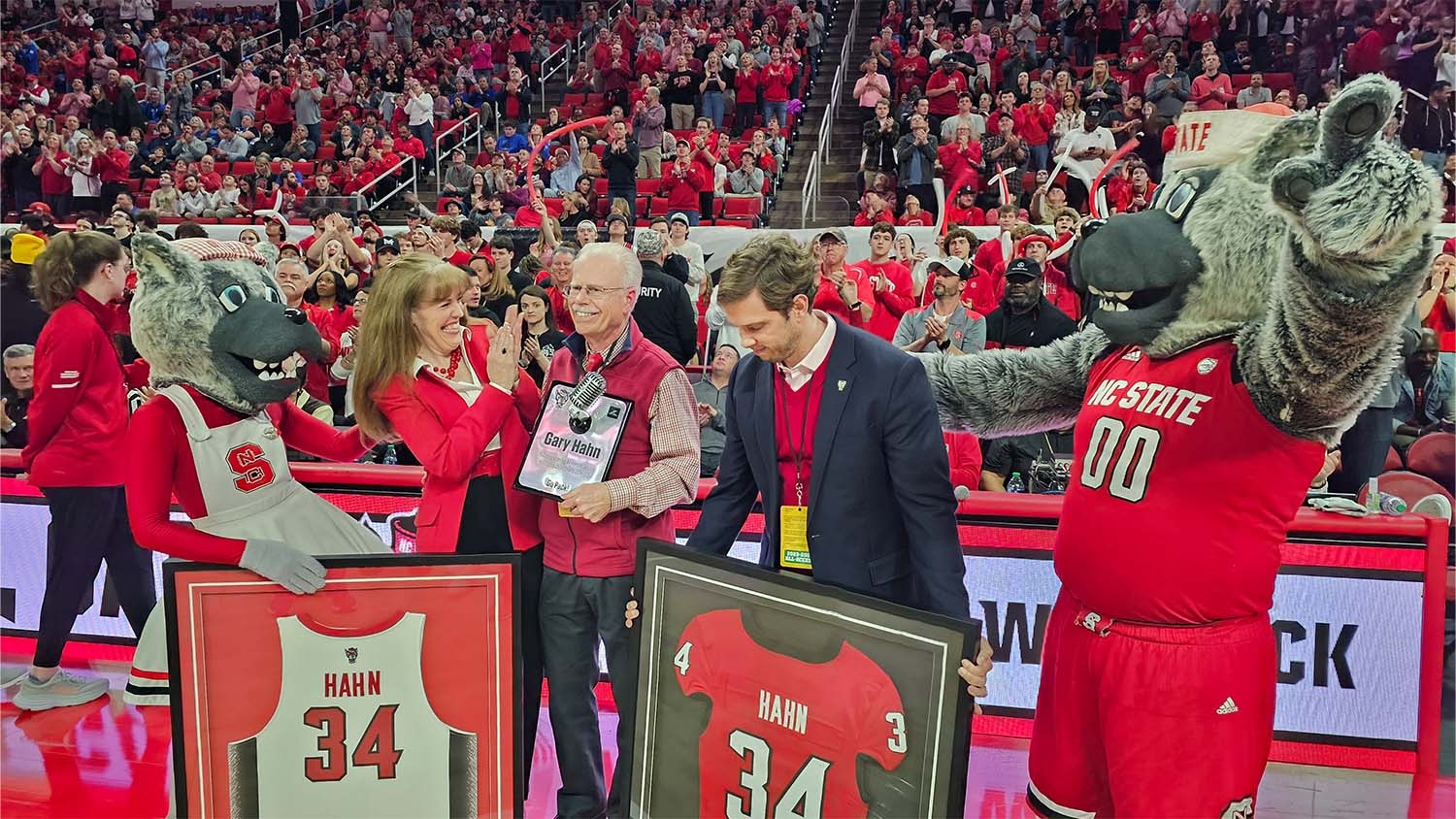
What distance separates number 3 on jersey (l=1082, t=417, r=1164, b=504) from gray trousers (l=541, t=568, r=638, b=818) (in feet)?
4.18

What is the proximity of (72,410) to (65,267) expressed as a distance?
529 millimetres

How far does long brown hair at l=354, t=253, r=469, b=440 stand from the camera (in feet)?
10.8

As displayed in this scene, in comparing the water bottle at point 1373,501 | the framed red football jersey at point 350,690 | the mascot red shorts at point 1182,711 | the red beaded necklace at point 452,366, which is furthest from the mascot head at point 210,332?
the water bottle at point 1373,501

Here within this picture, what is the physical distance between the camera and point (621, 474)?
3.28 metres

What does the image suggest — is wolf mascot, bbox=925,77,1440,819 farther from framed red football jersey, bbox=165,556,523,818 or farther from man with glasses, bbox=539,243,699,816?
framed red football jersey, bbox=165,556,523,818

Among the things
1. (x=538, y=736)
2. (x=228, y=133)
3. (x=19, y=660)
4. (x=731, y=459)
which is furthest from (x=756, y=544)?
(x=228, y=133)

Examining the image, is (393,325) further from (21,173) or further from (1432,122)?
(21,173)

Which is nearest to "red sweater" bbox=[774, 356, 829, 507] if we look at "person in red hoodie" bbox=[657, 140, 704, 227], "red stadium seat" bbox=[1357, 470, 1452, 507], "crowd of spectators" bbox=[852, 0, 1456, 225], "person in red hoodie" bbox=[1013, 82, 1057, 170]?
"red stadium seat" bbox=[1357, 470, 1452, 507]

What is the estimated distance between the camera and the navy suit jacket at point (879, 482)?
272 cm

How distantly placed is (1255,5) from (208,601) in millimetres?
14196

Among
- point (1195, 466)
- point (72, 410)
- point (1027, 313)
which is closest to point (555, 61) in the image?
point (1027, 313)

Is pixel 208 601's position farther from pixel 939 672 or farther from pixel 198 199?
pixel 198 199

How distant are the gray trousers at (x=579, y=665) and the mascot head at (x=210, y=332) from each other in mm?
937

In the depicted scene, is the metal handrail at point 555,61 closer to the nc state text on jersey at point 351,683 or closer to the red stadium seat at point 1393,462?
→ the red stadium seat at point 1393,462
